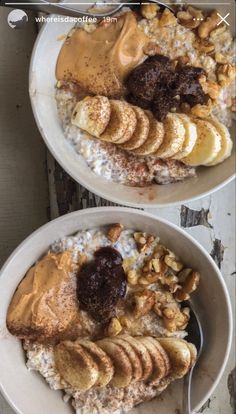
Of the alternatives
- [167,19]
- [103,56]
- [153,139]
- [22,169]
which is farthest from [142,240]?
[167,19]

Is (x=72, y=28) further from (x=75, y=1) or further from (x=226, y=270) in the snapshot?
(x=226, y=270)

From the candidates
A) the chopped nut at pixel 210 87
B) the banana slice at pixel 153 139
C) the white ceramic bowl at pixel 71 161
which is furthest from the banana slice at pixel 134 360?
the chopped nut at pixel 210 87

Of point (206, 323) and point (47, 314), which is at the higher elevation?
point (47, 314)

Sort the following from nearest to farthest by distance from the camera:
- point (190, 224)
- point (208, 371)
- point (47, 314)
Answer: point (47, 314) < point (208, 371) < point (190, 224)

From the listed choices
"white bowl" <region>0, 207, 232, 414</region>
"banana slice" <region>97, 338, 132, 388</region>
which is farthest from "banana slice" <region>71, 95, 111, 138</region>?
"banana slice" <region>97, 338, 132, 388</region>

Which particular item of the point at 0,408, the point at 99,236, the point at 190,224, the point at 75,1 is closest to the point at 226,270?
the point at 190,224

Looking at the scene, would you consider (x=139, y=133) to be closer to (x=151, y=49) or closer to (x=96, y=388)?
(x=151, y=49)

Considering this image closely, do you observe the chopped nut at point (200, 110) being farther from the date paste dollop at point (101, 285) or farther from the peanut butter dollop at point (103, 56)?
the date paste dollop at point (101, 285)
